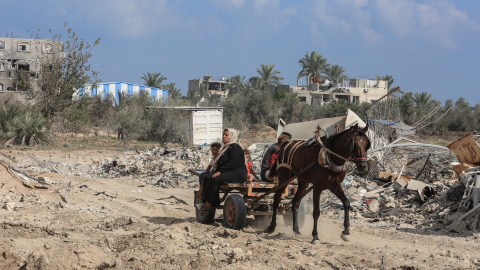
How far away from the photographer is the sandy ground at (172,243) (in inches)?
276

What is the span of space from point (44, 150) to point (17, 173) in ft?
51.3

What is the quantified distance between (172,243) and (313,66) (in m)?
79.2

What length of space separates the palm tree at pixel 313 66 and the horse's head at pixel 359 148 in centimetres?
7657

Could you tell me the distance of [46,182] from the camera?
13.6 meters

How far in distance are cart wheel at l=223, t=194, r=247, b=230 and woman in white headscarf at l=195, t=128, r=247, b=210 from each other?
29 centimetres

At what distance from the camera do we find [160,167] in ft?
70.0

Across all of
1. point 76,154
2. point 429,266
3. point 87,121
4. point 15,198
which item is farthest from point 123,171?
point 429,266

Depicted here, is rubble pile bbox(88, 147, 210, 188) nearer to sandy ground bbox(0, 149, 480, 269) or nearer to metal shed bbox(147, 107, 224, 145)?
sandy ground bbox(0, 149, 480, 269)

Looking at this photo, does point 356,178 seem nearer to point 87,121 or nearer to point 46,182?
point 46,182

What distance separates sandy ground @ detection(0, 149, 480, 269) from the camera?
23.0 feet

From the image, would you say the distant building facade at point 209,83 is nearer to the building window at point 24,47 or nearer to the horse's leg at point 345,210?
the building window at point 24,47

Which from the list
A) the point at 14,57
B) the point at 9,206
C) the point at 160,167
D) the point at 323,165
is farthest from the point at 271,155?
the point at 14,57

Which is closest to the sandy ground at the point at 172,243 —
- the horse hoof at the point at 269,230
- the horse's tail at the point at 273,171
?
the horse hoof at the point at 269,230

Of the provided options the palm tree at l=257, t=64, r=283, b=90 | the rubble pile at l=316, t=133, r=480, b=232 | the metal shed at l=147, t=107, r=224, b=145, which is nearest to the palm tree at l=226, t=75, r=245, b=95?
the palm tree at l=257, t=64, r=283, b=90
